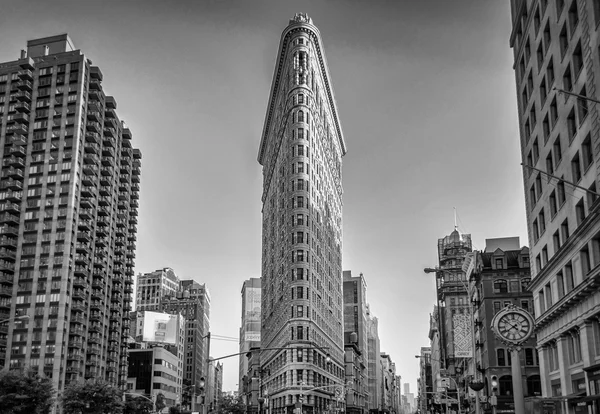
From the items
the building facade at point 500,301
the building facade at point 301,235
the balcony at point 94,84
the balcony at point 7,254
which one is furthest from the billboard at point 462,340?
the balcony at point 94,84

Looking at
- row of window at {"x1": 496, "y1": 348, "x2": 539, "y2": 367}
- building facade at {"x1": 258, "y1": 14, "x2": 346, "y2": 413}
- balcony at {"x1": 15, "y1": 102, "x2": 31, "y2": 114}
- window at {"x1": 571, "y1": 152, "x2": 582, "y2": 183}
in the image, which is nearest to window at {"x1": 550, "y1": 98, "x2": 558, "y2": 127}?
window at {"x1": 571, "y1": 152, "x2": 582, "y2": 183}

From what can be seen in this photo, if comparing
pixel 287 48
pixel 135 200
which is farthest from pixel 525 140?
pixel 135 200

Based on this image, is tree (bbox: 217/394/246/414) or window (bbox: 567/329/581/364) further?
tree (bbox: 217/394/246/414)

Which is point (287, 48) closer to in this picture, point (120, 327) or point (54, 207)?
A: point (54, 207)

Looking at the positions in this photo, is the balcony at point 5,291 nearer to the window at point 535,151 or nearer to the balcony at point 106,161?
the balcony at point 106,161

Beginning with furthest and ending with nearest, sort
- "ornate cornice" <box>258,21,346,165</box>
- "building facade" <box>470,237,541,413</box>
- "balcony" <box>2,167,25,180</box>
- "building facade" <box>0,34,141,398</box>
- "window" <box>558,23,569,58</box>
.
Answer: "balcony" <box>2,167,25,180</box> < "ornate cornice" <box>258,21,346,165</box> < "building facade" <box>0,34,141,398</box> < "building facade" <box>470,237,541,413</box> < "window" <box>558,23,569,58</box>

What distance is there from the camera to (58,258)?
148m

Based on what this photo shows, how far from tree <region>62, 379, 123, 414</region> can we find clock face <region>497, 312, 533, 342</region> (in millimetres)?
84179

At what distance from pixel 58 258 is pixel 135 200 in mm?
48747

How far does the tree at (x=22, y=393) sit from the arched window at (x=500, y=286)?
60708 millimetres

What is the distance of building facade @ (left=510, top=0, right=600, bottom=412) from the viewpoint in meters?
42.9

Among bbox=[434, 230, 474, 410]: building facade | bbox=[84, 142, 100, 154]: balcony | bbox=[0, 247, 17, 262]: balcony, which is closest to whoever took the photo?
bbox=[0, 247, 17, 262]: balcony

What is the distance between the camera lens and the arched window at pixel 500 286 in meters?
96.9

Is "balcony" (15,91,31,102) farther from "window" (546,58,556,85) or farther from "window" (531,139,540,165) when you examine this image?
"window" (546,58,556,85)
